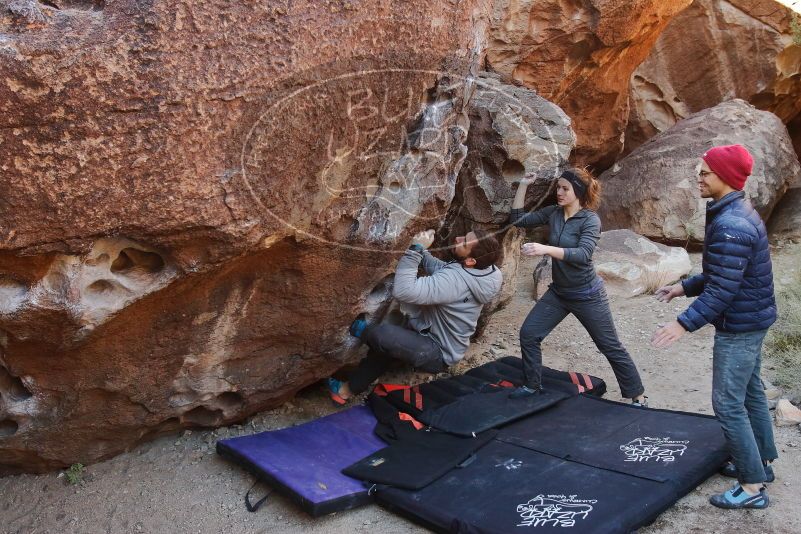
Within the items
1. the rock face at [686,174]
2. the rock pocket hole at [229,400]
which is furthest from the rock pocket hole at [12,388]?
the rock face at [686,174]

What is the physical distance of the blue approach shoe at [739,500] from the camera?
3.06 metres

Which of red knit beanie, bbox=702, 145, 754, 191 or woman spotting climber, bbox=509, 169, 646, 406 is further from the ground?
red knit beanie, bbox=702, 145, 754, 191

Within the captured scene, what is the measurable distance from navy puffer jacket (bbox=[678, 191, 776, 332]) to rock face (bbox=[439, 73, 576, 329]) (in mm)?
1581

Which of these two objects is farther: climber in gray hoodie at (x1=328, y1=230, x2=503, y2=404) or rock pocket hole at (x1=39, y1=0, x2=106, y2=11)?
climber in gray hoodie at (x1=328, y1=230, x2=503, y2=404)

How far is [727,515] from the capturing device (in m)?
3.05

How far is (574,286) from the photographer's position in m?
4.03

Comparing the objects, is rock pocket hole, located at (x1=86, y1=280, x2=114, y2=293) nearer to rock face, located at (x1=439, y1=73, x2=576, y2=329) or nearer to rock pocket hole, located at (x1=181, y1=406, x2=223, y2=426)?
rock pocket hole, located at (x1=181, y1=406, x2=223, y2=426)

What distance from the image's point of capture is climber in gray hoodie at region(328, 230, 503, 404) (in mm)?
3828

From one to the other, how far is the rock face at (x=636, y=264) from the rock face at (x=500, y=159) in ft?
5.35

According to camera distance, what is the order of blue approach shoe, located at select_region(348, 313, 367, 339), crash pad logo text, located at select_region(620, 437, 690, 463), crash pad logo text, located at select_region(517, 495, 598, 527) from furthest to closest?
blue approach shoe, located at select_region(348, 313, 367, 339), crash pad logo text, located at select_region(620, 437, 690, 463), crash pad logo text, located at select_region(517, 495, 598, 527)

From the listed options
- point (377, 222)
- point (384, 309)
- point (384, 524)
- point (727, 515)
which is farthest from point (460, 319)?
point (727, 515)

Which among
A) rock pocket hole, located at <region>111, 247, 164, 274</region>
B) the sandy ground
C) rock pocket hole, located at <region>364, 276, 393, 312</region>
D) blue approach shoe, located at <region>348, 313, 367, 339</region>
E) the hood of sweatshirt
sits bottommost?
the sandy ground

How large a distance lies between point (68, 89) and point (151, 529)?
6.55 ft

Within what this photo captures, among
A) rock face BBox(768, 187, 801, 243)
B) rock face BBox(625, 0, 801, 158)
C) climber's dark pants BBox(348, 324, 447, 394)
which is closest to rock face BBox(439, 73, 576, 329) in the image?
climber's dark pants BBox(348, 324, 447, 394)
